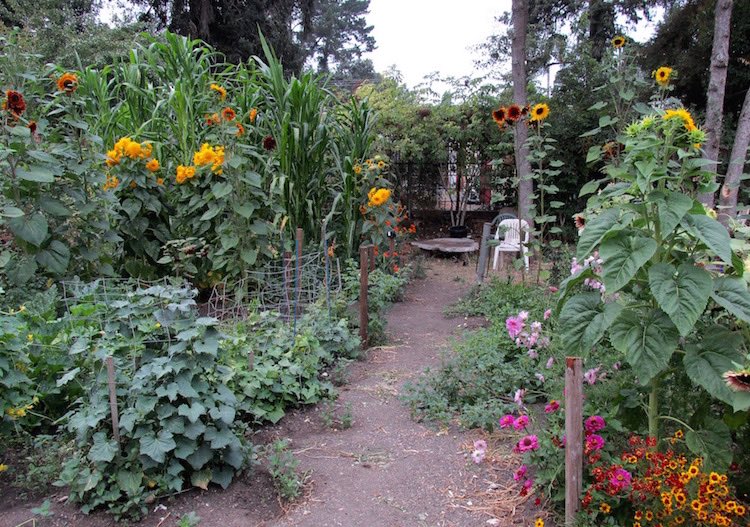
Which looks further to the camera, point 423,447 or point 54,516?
point 423,447

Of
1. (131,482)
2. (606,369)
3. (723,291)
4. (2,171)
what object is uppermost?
(2,171)

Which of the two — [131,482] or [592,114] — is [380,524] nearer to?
[131,482]

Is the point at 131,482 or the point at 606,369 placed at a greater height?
the point at 606,369

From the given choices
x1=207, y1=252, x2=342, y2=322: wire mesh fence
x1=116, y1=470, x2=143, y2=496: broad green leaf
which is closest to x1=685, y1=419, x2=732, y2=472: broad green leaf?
x1=116, y1=470, x2=143, y2=496: broad green leaf

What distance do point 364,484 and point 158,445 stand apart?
826mm

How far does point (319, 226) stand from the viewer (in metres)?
4.84

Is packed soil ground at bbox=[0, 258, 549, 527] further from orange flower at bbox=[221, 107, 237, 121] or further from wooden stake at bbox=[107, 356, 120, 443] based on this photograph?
orange flower at bbox=[221, 107, 237, 121]

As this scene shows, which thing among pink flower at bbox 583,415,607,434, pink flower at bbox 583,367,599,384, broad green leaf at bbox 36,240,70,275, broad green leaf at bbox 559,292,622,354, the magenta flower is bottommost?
the magenta flower

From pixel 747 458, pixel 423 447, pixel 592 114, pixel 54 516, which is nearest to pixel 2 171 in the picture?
pixel 54 516

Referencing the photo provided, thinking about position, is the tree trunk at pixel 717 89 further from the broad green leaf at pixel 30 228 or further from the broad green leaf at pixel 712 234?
the broad green leaf at pixel 30 228

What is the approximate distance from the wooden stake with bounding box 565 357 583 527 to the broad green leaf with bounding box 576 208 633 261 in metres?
0.36

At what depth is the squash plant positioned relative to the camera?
5.20 feet

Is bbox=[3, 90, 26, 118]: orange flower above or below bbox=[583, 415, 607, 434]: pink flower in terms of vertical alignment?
above

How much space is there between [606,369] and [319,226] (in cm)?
294
